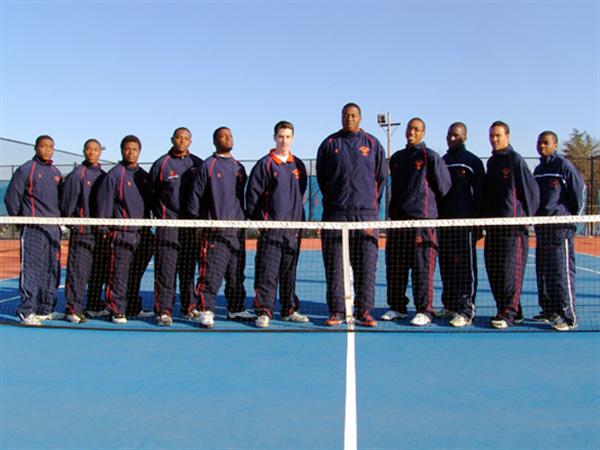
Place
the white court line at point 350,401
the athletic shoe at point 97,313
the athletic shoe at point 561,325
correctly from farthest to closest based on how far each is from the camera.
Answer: the athletic shoe at point 97,313 → the athletic shoe at point 561,325 → the white court line at point 350,401

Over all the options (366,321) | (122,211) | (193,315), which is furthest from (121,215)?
(366,321)

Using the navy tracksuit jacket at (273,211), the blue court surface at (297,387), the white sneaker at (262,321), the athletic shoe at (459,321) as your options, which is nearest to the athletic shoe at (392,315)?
the blue court surface at (297,387)

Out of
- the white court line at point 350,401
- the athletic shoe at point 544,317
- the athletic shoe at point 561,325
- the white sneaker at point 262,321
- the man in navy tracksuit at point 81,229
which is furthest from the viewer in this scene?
the man in navy tracksuit at point 81,229

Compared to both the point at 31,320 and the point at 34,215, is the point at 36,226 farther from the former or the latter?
the point at 31,320

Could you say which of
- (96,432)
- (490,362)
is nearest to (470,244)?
(490,362)

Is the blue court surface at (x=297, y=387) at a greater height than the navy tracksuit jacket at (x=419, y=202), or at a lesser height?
lesser

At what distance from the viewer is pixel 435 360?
15.5 ft

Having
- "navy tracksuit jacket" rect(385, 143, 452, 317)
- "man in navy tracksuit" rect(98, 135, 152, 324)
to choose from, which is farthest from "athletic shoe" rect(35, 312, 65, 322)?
"navy tracksuit jacket" rect(385, 143, 452, 317)

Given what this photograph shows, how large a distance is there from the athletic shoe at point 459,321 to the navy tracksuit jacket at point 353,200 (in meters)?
0.91

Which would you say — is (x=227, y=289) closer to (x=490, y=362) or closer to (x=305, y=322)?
(x=305, y=322)

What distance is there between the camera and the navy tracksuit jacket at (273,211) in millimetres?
6238

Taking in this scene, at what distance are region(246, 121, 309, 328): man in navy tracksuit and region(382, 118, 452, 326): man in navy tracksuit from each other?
112 cm

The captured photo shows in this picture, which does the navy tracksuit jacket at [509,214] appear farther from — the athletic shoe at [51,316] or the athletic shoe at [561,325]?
the athletic shoe at [51,316]

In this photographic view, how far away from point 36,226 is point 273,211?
9.17 feet
